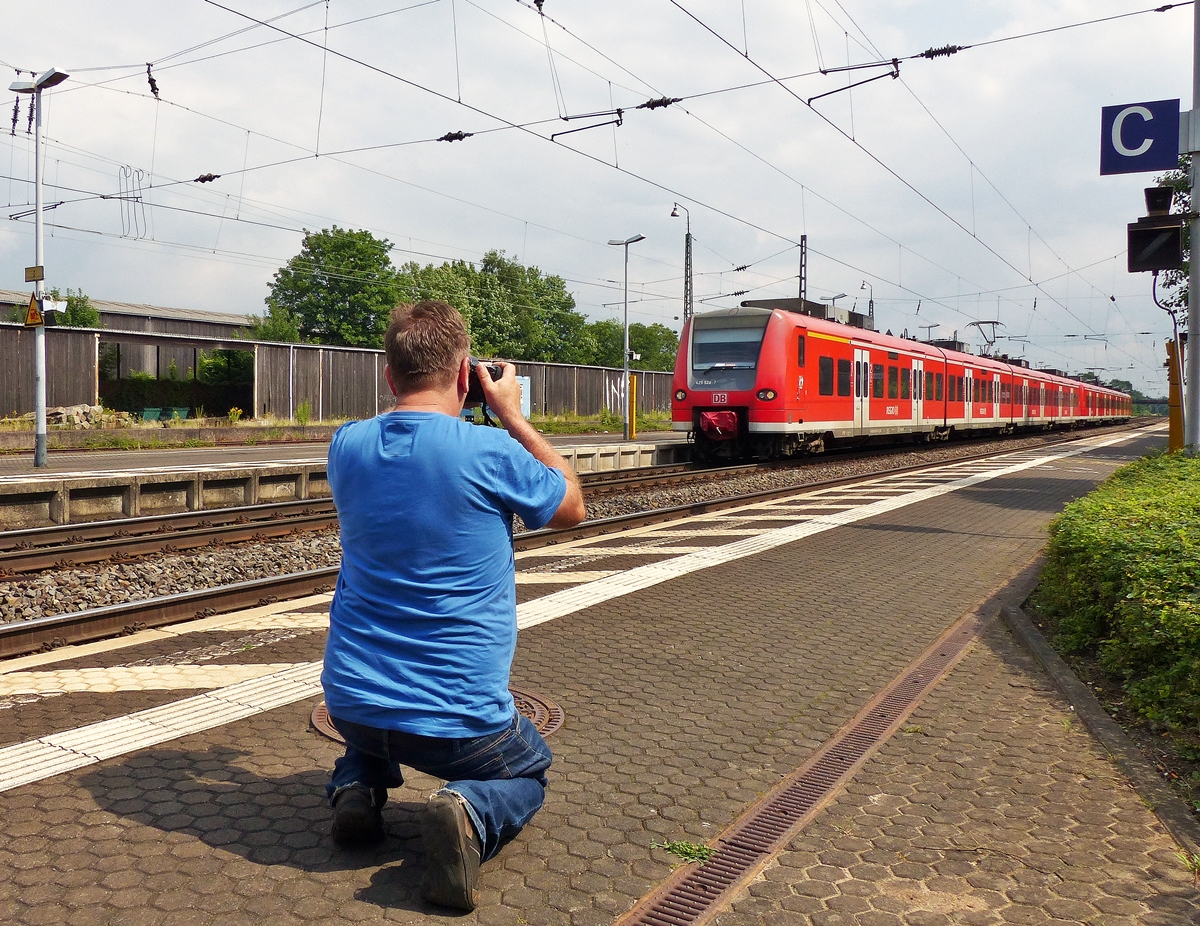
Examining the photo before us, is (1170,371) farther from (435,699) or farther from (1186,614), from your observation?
(435,699)

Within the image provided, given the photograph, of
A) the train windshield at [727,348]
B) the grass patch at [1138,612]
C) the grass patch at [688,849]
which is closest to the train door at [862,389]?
the train windshield at [727,348]

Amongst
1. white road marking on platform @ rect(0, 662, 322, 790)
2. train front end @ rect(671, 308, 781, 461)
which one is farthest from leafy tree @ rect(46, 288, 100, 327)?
white road marking on platform @ rect(0, 662, 322, 790)

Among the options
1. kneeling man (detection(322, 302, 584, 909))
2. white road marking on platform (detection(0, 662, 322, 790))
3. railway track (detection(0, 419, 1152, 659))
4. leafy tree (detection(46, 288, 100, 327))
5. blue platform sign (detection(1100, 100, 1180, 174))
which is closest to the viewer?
kneeling man (detection(322, 302, 584, 909))

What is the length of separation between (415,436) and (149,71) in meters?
17.0

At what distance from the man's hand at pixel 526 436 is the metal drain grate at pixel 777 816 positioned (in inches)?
44.6

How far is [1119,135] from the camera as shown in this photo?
11219mm

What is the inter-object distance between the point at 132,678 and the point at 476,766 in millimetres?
3031

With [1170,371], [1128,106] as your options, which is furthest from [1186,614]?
[1170,371]

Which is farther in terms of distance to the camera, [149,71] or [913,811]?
[149,71]

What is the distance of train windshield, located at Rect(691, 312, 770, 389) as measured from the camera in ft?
60.1

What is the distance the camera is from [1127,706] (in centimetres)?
488

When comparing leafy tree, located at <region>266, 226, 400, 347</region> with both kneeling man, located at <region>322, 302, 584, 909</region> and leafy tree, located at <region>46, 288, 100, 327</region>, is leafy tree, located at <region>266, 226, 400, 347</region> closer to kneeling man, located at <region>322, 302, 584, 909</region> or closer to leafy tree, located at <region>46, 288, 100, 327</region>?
leafy tree, located at <region>46, 288, 100, 327</region>

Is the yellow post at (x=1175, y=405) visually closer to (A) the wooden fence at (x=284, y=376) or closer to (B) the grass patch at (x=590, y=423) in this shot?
(A) the wooden fence at (x=284, y=376)

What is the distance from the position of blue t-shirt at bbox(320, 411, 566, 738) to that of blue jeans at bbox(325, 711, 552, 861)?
0.05 meters
